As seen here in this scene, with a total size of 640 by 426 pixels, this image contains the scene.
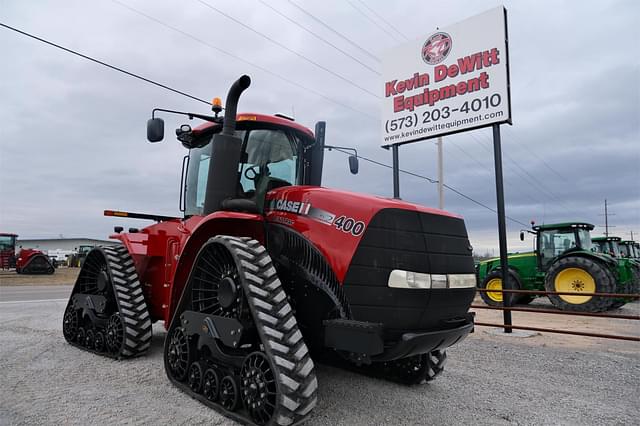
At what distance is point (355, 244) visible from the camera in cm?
303

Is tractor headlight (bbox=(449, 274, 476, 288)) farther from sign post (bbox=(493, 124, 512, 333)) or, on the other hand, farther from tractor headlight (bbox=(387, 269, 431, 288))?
sign post (bbox=(493, 124, 512, 333))

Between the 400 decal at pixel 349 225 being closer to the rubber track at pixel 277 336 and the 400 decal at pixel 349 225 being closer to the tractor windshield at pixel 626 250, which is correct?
the rubber track at pixel 277 336

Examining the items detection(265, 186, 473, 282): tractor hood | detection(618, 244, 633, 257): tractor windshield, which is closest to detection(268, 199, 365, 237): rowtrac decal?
detection(265, 186, 473, 282): tractor hood

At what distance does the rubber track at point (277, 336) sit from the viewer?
276 cm

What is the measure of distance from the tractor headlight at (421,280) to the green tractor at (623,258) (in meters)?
10.3

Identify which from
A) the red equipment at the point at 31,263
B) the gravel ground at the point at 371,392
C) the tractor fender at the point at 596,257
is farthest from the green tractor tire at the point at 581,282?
the red equipment at the point at 31,263

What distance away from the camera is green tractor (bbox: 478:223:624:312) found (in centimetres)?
1038

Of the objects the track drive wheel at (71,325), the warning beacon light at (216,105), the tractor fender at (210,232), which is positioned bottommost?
the track drive wheel at (71,325)

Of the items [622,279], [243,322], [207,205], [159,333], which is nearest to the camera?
[243,322]

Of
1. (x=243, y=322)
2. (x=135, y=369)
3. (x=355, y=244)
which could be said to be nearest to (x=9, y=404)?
(x=135, y=369)

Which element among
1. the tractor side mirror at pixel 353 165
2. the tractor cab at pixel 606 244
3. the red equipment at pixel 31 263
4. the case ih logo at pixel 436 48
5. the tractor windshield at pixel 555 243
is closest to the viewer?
the tractor side mirror at pixel 353 165

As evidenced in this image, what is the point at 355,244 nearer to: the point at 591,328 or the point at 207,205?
the point at 207,205

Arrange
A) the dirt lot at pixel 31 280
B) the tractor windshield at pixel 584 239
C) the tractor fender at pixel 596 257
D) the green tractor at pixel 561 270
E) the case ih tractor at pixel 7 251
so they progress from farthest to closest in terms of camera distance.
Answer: the case ih tractor at pixel 7 251 → the dirt lot at pixel 31 280 → the tractor windshield at pixel 584 239 → the tractor fender at pixel 596 257 → the green tractor at pixel 561 270

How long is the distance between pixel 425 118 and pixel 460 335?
603 cm
